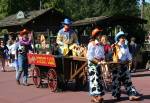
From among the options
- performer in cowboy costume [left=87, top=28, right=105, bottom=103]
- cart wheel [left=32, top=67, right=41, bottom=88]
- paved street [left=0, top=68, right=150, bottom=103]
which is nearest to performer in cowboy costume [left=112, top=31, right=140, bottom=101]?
paved street [left=0, top=68, right=150, bottom=103]

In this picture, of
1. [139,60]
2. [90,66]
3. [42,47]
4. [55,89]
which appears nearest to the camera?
[90,66]

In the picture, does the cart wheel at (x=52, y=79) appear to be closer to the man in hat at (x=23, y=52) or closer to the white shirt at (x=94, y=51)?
the man in hat at (x=23, y=52)

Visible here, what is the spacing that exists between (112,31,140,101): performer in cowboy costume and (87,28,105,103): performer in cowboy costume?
0.46 m

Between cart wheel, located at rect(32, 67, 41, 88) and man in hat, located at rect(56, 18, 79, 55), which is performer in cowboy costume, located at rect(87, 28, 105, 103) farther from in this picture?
cart wheel, located at rect(32, 67, 41, 88)

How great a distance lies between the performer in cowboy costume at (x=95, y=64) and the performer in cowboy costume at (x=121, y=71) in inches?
18.0

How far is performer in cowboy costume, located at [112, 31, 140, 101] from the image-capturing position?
481 inches

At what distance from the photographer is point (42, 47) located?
1603 cm

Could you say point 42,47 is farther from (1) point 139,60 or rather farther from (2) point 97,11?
(2) point 97,11

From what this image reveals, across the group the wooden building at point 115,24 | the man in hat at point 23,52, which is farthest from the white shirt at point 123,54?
the wooden building at point 115,24

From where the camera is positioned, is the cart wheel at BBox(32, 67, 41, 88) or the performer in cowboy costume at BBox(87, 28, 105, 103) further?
the cart wheel at BBox(32, 67, 41, 88)

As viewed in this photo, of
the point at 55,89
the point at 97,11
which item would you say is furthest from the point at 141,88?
the point at 97,11

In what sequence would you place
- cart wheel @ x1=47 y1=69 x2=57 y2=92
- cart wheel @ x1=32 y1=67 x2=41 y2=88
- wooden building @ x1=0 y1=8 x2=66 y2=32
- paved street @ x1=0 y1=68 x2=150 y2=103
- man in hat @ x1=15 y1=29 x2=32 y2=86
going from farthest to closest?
wooden building @ x1=0 y1=8 x2=66 y2=32 → man in hat @ x1=15 y1=29 x2=32 y2=86 → cart wheel @ x1=32 y1=67 x2=41 y2=88 → cart wheel @ x1=47 y1=69 x2=57 y2=92 → paved street @ x1=0 y1=68 x2=150 y2=103

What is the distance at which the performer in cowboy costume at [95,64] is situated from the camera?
11938 mm

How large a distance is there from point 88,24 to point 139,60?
346 cm
